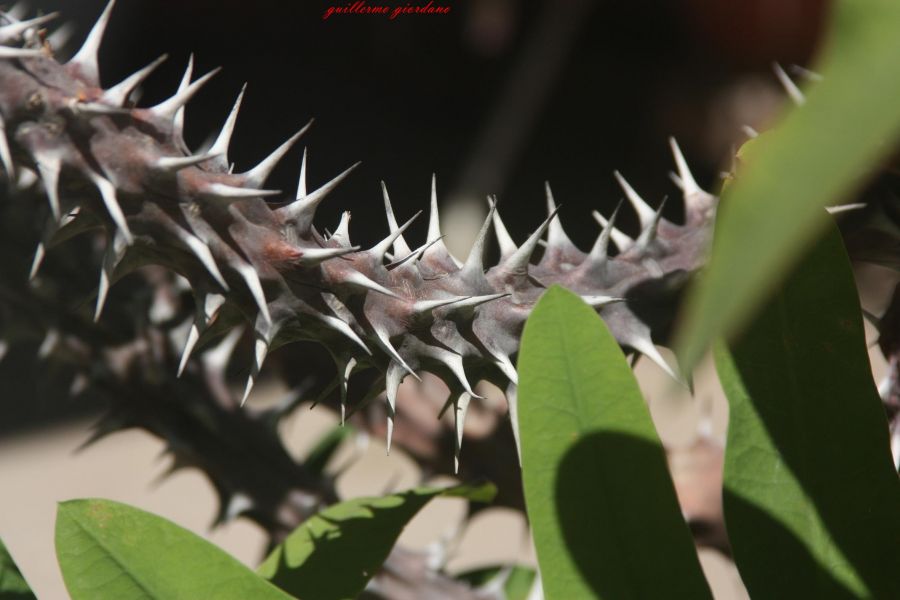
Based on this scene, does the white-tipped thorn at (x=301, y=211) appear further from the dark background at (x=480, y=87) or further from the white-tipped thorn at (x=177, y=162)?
the dark background at (x=480, y=87)

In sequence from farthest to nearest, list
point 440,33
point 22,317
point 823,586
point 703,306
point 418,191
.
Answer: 1. point 440,33
2. point 418,191
3. point 22,317
4. point 823,586
5. point 703,306

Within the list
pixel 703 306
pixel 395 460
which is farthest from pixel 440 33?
pixel 703 306

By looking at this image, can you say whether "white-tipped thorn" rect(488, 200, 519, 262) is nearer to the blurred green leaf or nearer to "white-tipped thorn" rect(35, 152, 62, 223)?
"white-tipped thorn" rect(35, 152, 62, 223)

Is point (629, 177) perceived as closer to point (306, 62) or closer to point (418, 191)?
point (418, 191)

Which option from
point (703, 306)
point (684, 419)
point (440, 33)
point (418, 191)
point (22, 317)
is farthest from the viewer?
point (440, 33)

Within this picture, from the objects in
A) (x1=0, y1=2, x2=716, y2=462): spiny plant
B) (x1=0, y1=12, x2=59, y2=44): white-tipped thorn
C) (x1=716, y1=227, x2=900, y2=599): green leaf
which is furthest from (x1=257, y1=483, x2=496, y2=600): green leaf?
(x1=0, y1=12, x2=59, y2=44): white-tipped thorn

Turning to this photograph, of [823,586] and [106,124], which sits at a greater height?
[106,124]
